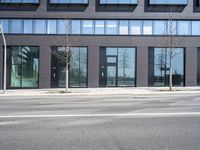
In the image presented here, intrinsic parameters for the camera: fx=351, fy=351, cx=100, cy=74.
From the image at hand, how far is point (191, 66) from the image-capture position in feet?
122

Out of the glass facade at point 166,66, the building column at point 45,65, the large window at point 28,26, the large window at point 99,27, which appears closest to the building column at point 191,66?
the glass facade at point 166,66

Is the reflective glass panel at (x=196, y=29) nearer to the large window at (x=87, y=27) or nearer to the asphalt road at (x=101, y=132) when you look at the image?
the large window at (x=87, y=27)

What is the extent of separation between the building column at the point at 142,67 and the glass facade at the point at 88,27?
1.92 m

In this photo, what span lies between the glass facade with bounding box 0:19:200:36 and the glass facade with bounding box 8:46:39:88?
2.00 metres

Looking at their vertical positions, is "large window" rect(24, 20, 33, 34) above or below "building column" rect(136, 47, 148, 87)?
above

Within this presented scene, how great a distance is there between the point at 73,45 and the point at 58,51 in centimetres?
171

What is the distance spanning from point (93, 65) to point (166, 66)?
25.7ft

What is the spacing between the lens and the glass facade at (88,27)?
37.0 metres

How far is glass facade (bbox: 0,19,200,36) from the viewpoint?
37.0 meters

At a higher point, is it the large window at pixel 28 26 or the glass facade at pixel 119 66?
the large window at pixel 28 26

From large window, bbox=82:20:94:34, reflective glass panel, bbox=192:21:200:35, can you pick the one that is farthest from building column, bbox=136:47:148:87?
reflective glass panel, bbox=192:21:200:35

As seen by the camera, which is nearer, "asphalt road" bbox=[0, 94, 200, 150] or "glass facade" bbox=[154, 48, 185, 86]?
"asphalt road" bbox=[0, 94, 200, 150]

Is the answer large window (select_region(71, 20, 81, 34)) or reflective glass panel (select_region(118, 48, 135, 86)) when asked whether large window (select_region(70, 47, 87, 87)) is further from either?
reflective glass panel (select_region(118, 48, 135, 86))

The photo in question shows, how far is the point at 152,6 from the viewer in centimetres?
3744
